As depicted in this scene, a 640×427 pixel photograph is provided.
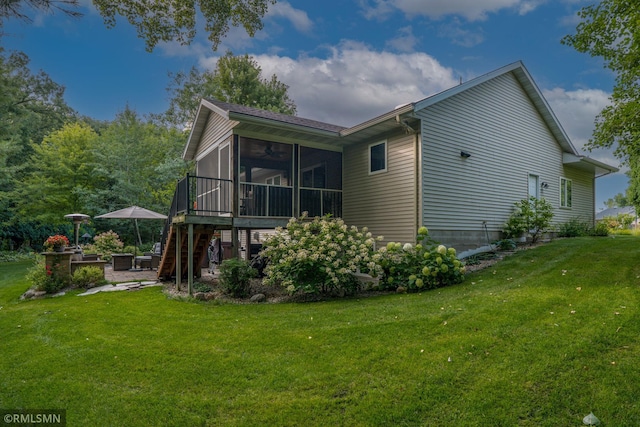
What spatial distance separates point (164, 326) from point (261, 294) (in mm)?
2341

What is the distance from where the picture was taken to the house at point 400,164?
8688mm

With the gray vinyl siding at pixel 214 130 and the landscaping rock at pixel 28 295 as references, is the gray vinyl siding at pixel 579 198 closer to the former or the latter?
the gray vinyl siding at pixel 214 130

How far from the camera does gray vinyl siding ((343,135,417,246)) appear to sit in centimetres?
877

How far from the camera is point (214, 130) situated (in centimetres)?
1090

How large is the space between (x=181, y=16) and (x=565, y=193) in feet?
46.6

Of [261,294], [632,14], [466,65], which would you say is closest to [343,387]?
[261,294]

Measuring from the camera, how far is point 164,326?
517 centimetres

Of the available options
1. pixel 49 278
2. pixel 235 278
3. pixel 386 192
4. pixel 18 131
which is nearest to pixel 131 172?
pixel 18 131

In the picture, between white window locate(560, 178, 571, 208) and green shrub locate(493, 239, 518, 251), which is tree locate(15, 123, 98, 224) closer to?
green shrub locate(493, 239, 518, 251)

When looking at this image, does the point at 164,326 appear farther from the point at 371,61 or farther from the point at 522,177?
the point at 371,61

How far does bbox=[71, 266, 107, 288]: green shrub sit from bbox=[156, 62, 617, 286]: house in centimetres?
251

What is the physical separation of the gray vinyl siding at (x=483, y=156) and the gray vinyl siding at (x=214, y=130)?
17.3 ft

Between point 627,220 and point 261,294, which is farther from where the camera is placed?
point 627,220

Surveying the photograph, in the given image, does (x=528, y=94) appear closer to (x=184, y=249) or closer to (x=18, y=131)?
(x=184, y=249)
